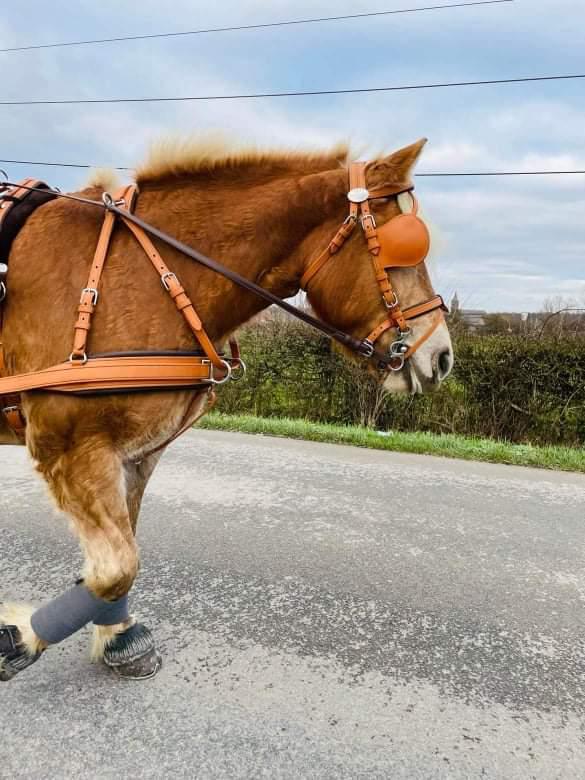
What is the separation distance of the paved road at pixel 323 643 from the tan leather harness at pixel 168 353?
104 centimetres

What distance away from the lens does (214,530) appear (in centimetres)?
394

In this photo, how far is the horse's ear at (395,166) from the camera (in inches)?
87.0

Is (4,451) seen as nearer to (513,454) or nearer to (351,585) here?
(351,585)

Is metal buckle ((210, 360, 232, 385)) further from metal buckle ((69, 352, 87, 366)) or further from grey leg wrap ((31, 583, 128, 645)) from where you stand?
grey leg wrap ((31, 583, 128, 645))

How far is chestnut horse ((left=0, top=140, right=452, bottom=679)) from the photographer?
211 centimetres

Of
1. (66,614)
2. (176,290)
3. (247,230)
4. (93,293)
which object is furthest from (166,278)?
(66,614)

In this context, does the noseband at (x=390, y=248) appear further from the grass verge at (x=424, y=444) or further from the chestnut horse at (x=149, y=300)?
the grass verge at (x=424, y=444)

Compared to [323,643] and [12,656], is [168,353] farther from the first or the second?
[323,643]

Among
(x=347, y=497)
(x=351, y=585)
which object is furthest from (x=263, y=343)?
(x=351, y=585)

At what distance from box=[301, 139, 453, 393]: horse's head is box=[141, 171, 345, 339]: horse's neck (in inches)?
3.3

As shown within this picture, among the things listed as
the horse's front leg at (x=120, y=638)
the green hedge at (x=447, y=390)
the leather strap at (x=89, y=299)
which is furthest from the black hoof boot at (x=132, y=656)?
the green hedge at (x=447, y=390)

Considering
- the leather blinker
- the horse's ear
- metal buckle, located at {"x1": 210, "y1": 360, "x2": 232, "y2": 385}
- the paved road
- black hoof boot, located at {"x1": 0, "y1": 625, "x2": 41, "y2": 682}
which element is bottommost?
the paved road

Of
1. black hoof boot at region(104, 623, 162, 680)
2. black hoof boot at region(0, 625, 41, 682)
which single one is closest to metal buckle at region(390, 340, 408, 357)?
black hoof boot at region(104, 623, 162, 680)

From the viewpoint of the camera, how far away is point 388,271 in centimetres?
220
